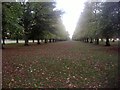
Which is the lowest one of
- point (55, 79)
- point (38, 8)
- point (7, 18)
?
point (55, 79)

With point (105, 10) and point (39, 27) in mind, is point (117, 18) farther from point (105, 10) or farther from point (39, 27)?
point (39, 27)

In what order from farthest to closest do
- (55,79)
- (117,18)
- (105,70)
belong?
(117,18) < (105,70) < (55,79)

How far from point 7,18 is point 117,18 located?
34.7 feet

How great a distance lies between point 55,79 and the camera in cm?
850

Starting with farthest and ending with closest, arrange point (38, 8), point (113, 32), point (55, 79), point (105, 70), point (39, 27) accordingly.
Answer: point (39, 27) < point (38, 8) < point (113, 32) < point (105, 70) < point (55, 79)

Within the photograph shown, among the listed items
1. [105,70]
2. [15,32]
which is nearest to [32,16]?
[15,32]

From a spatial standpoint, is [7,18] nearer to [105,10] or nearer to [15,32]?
[15,32]

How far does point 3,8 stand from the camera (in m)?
22.8

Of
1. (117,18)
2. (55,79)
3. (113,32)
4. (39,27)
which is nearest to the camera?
(55,79)

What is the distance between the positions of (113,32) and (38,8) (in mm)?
15920

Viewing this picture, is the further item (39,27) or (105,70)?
(39,27)

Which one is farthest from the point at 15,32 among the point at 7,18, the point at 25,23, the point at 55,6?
the point at 55,6

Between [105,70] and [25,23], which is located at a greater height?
[25,23]

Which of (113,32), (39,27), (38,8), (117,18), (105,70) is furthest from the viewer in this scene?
(39,27)
